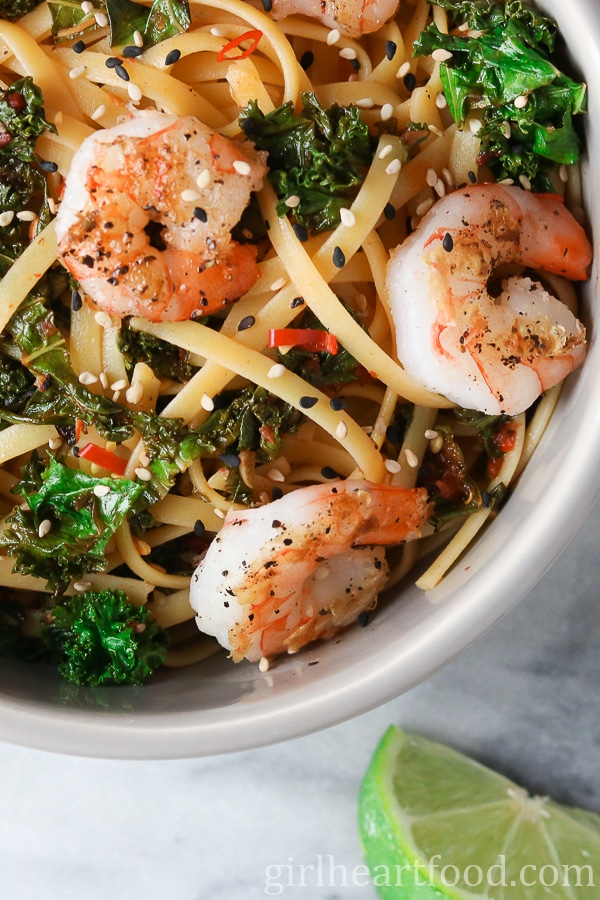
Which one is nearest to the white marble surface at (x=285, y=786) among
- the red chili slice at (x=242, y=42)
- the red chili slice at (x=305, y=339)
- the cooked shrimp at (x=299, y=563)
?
the cooked shrimp at (x=299, y=563)

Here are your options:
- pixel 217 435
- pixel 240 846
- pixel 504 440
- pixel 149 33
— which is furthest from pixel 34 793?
pixel 149 33

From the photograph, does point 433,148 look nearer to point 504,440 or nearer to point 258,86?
point 258,86

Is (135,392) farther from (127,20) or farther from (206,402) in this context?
(127,20)

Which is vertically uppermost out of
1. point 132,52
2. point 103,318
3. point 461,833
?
point 132,52

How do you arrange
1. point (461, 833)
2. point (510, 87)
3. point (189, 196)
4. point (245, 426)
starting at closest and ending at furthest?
point (189, 196) < point (510, 87) < point (245, 426) < point (461, 833)

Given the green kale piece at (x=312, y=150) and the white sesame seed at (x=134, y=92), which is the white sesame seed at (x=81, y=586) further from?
the white sesame seed at (x=134, y=92)

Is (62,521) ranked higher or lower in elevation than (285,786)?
higher

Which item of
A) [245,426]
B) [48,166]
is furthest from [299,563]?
[48,166]
